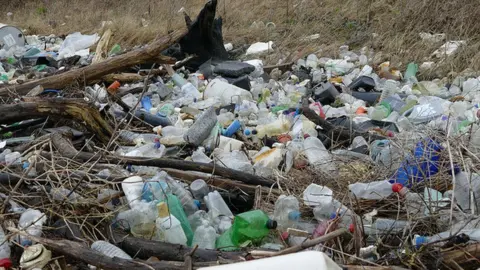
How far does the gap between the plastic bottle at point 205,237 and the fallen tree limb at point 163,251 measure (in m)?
0.24

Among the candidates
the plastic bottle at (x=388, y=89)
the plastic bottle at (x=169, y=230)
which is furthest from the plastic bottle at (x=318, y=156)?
the plastic bottle at (x=388, y=89)

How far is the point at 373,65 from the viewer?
6367mm

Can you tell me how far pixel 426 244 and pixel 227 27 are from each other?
726cm

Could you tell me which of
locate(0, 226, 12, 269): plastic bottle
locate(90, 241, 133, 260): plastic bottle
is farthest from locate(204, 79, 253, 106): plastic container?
locate(0, 226, 12, 269): plastic bottle

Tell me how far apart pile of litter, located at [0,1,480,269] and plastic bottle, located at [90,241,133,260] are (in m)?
0.01

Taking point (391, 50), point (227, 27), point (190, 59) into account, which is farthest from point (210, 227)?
point (227, 27)

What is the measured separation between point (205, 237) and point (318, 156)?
1291mm

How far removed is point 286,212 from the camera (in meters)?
2.73

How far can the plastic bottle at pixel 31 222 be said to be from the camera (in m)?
2.43

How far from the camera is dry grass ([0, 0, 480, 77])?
6621mm

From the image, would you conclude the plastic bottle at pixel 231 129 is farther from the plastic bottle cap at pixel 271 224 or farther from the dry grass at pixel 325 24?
the dry grass at pixel 325 24

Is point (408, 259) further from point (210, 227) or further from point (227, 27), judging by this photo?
point (227, 27)

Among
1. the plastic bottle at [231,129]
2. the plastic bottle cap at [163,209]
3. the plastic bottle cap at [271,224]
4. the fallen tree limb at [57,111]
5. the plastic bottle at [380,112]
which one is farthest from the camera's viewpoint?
the plastic bottle at [380,112]

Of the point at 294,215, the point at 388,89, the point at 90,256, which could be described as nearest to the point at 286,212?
the point at 294,215
